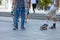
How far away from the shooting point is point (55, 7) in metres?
11.0

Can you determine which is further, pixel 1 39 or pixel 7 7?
pixel 7 7

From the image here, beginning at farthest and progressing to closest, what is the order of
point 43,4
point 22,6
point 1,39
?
point 43,4
point 22,6
point 1,39

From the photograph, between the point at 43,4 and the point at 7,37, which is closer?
the point at 7,37

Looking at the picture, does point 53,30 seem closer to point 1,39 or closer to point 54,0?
point 54,0

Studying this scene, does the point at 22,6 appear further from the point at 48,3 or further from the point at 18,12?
the point at 48,3

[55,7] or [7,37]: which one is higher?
[55,7]

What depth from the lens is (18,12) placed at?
1068cm

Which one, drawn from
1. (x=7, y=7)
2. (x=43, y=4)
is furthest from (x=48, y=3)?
(x=7, y=7)

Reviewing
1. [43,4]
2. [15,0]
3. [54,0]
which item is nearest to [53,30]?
[54,0]

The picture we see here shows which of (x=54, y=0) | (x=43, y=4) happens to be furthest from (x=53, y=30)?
(x=43, y=4)

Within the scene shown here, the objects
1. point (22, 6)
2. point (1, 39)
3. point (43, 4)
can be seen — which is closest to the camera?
point (1, 39)

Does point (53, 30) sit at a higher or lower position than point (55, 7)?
lower

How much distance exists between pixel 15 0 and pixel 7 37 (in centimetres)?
211

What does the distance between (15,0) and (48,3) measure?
56.1ft
